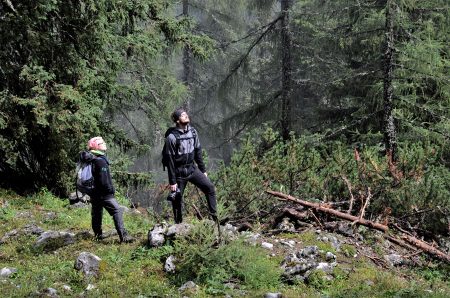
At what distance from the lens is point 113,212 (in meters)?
7.41

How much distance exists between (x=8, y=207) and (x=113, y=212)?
369 centimetres

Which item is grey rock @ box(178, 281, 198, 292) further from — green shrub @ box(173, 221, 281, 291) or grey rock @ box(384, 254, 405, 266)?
grey rock @ box(384, 254, 405, 266)

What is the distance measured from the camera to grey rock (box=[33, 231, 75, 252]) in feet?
24.8

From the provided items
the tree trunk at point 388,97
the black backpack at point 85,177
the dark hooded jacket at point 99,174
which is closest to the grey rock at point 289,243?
the dark hooded jacket at point 99,174

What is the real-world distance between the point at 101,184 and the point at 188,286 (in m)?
2.48

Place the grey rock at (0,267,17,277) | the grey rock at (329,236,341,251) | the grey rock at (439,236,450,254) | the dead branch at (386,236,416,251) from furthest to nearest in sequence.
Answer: the grey rock at (439,236,450,254)
the dead branch at (386,236,416,251)
the grey rock at (329,236,341,251)
the grey rock at (0,267,17,277)

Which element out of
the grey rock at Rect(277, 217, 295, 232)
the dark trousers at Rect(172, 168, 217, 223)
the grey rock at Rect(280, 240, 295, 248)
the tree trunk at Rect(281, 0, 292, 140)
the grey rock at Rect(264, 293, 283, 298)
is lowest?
the grey rock at Rect(277, 217, 295, 232)

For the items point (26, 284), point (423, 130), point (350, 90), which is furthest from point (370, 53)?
point (26, 284)

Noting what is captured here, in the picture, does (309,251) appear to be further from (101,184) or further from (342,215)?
(101,184)

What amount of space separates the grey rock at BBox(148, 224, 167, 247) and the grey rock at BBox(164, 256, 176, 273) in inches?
21.7

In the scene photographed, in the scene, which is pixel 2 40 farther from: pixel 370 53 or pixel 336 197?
pixel 370 53

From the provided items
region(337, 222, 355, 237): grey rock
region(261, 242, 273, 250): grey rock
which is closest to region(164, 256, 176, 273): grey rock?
region(261, 242, 273, 250): grey rock

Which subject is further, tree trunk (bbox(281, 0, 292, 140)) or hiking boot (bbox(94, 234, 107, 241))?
tree trunk (bbox(281, 0, 292, 140))

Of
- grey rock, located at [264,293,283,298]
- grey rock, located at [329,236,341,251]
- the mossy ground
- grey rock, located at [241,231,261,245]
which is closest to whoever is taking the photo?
grey rock, located at [264,293,283,298]
